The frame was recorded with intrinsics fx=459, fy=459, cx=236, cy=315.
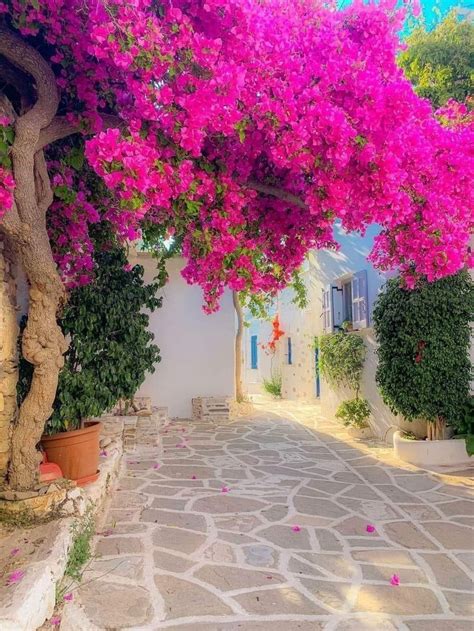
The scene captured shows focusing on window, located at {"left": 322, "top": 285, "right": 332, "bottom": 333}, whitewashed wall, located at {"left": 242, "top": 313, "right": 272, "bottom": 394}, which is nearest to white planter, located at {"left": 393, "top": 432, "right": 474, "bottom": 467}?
window, located at {"left": 322, "top": 285, "right": 332, "bottom": 333}

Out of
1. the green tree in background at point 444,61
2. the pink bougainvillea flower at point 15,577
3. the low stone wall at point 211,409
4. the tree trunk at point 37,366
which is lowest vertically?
the pink bougainvillea flower at point 15,577

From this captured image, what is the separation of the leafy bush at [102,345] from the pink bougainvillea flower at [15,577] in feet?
5.67

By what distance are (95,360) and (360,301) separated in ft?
20.3

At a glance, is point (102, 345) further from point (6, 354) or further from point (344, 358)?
point (344, 358)

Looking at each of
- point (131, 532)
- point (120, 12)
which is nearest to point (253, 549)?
point (131, 532)

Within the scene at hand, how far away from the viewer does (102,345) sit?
4613 millimetres

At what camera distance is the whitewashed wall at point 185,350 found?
11148mm

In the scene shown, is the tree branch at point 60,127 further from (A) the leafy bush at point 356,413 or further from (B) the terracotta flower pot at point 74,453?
(A) the leafy bush at point 356,413

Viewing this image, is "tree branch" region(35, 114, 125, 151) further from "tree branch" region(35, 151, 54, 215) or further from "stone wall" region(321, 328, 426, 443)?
"stone wall" region(321, 328, 426, 443)

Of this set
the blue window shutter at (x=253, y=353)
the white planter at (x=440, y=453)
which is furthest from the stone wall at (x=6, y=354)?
the blue window shutter at (x=253, y=353)

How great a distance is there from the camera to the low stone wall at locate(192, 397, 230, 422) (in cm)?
1087

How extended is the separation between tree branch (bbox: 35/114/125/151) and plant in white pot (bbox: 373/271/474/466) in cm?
486

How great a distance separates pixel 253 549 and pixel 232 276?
2.30m

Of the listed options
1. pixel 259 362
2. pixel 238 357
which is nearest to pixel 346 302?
pixel 238 357
